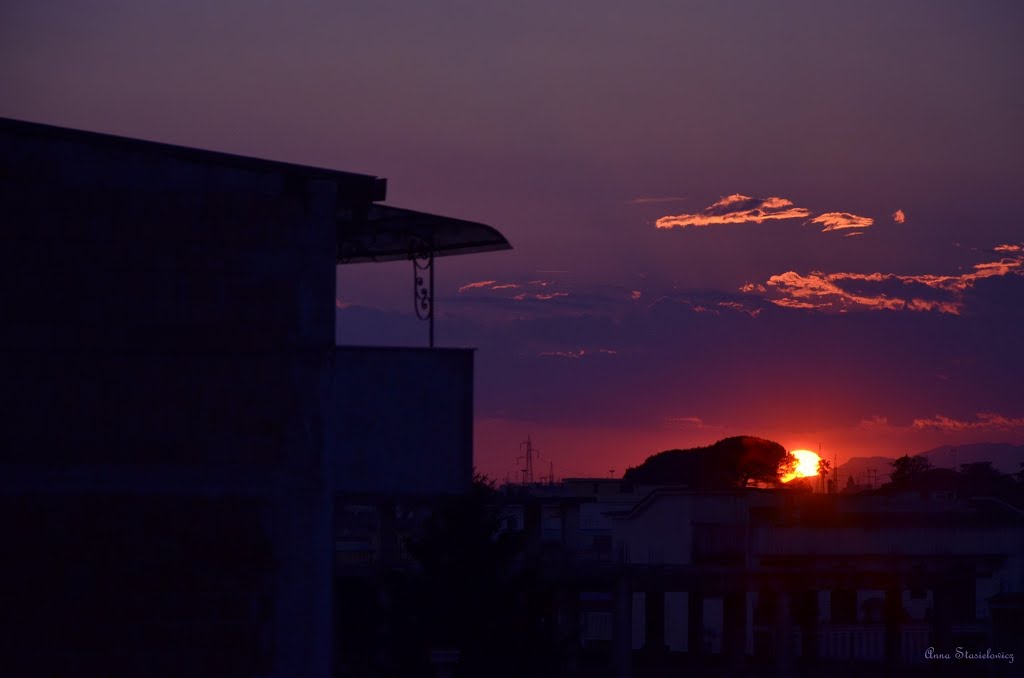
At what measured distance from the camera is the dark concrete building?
555 inches

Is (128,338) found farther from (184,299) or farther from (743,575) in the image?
(743,575)

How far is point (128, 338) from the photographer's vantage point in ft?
46.9

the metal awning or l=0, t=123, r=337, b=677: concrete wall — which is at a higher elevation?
the metal awning

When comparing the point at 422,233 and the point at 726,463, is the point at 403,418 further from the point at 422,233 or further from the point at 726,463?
the point at 726,463

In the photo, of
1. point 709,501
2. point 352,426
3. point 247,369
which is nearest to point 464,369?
point 352,426

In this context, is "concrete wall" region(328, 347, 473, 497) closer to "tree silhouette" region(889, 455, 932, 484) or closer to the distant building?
the distant building

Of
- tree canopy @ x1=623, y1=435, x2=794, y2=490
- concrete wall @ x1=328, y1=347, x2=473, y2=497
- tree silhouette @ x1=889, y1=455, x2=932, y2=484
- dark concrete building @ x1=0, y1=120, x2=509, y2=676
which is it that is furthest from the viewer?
tree silhouette @ x1=889, y1=455, x2=932, y2=484

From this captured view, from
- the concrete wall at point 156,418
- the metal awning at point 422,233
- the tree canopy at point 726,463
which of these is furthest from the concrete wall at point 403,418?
the tree canopy at point 726,463

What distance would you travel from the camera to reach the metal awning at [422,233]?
16.4 m

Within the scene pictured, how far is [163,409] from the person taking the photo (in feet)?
47.0

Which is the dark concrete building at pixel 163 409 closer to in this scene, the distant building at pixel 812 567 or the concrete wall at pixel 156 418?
the concrete wall at pixel 156 418

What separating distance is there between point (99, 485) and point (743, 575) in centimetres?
2682

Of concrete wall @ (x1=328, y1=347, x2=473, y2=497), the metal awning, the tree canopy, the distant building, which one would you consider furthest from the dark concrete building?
the tree canopy

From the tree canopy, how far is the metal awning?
107 meters
